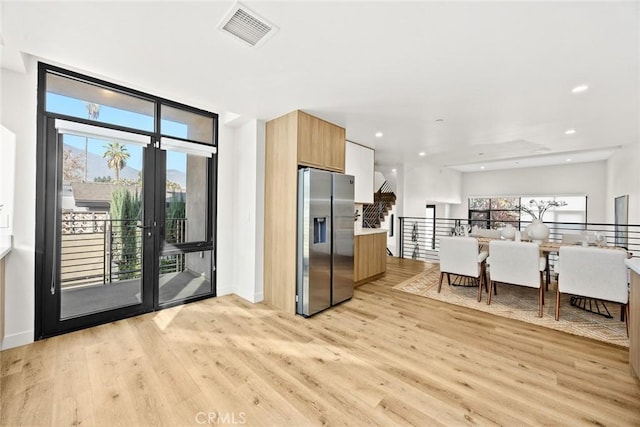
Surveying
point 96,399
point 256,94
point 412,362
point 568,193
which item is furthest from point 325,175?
point 568,193

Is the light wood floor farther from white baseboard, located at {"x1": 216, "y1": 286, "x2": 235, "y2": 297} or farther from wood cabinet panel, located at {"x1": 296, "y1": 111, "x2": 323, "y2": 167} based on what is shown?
wood cabinet panel, located at {"x1": 296, "y1": 111, "x2": 323, "y2": 167}

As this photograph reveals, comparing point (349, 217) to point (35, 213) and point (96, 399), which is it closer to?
point (96, 399)

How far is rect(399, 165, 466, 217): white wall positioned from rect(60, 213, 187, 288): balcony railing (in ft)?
19.0

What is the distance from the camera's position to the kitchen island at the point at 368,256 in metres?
4.31

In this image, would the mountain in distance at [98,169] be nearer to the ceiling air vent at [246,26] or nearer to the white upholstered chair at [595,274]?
the ceiling air vent at [246,26]

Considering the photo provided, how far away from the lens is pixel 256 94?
2779 mm

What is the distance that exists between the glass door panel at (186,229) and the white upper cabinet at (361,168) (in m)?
2.31

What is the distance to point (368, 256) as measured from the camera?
15.0ft

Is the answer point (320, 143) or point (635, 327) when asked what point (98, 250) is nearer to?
point (320, 143)

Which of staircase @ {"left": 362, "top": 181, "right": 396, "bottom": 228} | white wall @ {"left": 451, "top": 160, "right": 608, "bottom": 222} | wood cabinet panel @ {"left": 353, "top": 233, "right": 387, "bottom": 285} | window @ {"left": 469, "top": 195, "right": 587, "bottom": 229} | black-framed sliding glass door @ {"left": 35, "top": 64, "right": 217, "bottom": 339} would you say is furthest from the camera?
staircase @ {"left": 362, "top": 181, "right": 396, "bottom": 228}

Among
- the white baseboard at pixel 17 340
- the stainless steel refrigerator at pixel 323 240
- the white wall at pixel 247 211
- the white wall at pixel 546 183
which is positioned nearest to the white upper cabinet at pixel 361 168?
the stainless steel refrigerator at pixel 323 240

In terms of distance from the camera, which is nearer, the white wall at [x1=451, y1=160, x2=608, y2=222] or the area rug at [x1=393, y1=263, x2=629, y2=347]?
the area rug at [x1=393, y1=263, x2=629, y2=347]

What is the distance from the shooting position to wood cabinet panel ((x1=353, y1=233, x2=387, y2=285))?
14.1ft

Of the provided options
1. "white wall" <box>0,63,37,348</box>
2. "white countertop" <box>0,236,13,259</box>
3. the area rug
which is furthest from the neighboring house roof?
the area rug
